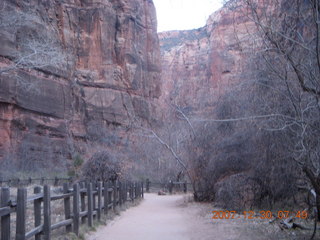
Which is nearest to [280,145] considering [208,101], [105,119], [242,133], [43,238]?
[242,133]

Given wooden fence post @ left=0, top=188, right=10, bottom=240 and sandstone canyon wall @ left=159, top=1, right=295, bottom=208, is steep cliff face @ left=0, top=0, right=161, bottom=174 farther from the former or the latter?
wooden fence post @ left=0, top=188, right=10, bottom=240

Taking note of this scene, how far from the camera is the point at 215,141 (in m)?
16.8

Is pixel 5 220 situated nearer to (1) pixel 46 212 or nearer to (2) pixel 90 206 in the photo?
(1) pixel 46 212

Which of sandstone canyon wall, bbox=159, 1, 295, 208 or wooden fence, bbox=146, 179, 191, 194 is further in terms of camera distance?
wooden fence, bbox=146, 179, 191, 194

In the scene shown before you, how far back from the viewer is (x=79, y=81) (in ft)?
143

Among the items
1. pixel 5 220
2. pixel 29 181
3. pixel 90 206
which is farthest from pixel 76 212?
pixel 29 181

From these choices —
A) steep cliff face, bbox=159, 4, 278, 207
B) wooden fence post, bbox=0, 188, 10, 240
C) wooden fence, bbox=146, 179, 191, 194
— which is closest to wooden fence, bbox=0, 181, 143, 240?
wooden fence post, bbox=0, 188, 10, 240

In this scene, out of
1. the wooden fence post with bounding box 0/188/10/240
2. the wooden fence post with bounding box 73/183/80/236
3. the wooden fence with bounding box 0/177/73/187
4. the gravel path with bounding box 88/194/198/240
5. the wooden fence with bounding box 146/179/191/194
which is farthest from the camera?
the wooden fence with bounding box 146/179/191/194

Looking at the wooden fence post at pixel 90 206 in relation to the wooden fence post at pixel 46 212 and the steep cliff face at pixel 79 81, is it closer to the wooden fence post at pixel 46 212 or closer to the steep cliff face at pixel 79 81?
the wooden fence post at pixel 46 212

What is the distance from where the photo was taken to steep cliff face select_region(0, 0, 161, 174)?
3331 centimetres

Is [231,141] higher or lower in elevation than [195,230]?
higher

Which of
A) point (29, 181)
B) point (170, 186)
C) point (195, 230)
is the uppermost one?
point (29, 181)

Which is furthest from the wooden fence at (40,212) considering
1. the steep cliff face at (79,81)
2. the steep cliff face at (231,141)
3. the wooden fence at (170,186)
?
the steep cliff face at (79,81)
